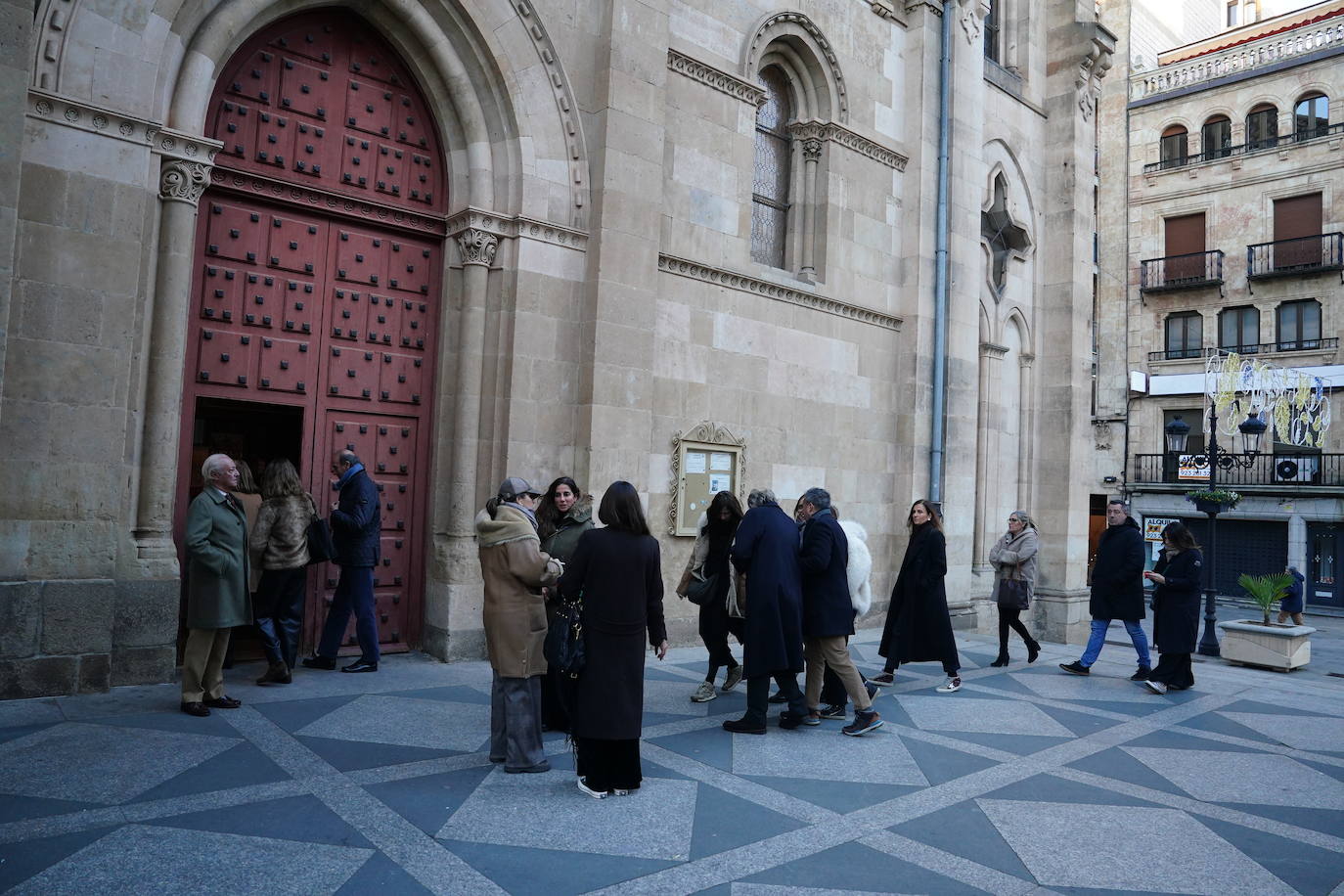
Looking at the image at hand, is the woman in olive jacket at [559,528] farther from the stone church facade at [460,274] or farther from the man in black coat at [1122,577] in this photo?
the man in black coat at [1122,577]

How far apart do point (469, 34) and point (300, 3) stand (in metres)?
1.56

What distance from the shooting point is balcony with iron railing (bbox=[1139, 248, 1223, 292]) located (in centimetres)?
3231

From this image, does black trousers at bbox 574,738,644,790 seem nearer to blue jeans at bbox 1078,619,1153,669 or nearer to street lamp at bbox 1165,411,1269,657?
blue jeans at bbox 1078,619,1153,669

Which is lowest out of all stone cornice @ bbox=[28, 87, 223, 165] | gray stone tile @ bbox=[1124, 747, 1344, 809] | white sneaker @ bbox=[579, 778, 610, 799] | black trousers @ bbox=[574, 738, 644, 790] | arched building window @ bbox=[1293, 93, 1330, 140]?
gray stone tile @ bbox=[1124, 747, 1344, 809]

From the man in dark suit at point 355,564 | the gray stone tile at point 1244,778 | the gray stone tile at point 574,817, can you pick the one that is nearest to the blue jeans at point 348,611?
the man in dark suit at point 355,564

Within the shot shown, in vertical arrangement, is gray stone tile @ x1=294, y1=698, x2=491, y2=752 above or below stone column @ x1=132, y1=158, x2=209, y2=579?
below

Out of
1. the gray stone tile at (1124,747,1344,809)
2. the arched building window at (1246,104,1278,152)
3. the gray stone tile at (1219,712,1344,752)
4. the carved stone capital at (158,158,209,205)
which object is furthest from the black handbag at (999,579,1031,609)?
the arched building window at (1246,104,1278,152)

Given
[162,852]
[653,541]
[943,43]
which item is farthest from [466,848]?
[943,43]

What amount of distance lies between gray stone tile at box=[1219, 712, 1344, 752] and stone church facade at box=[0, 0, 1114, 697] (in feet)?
17.3

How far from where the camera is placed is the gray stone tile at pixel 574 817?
4.43 meters

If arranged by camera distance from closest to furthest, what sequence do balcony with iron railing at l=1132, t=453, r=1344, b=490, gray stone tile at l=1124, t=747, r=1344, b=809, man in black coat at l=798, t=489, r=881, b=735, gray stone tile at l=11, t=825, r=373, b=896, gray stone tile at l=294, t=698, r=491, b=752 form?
gray stone tile at l=11, t=825, r=373, b=896 < gray stone tile at l=1124, t=747, r=1344, b=809 < gray stone tile at l=294, t=698, r=491, b=752 < man in black coat at l=798, t=489, r=881, b=735 < balcony with iron railing at l=1132, t=453, r=1344, b=490

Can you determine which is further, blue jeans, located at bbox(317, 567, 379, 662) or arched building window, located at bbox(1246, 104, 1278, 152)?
arched building window, located at bbox(1246, 104, 1278, 152)

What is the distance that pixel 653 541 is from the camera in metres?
5.38

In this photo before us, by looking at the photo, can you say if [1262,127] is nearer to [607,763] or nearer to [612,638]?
[612,638]
